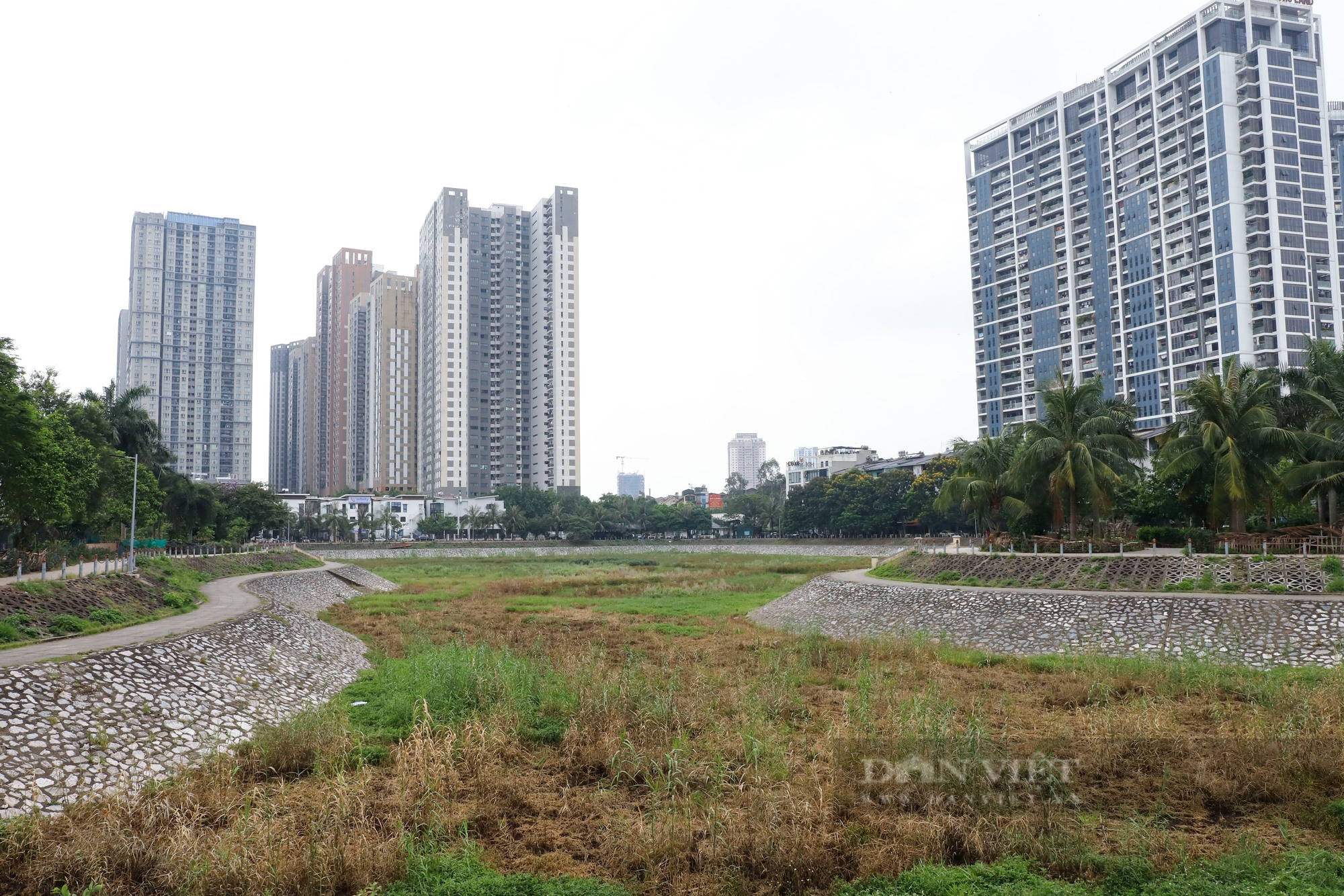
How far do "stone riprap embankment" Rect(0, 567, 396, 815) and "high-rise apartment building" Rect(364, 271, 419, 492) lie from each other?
140641 mm

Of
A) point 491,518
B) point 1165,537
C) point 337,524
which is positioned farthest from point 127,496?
point 491,518

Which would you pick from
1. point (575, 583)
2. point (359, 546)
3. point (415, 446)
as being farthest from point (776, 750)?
point (415, 446)

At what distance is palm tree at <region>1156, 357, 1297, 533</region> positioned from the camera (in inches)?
1211

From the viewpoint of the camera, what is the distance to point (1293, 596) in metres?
22.3

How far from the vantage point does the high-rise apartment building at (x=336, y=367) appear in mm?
170875

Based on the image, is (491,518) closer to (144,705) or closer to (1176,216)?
(1176,216)

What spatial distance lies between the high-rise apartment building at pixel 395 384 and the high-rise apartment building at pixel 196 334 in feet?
91.3

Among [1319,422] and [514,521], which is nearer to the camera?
[1319,422]

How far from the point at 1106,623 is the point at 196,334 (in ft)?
569

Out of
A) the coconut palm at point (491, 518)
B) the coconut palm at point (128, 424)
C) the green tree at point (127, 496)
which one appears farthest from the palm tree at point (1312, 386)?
the coconut palm at point (491, 518)

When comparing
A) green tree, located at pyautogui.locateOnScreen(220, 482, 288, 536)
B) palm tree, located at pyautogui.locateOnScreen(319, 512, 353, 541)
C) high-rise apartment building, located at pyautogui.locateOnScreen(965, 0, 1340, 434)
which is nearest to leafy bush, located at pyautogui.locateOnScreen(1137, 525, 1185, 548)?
high-rise apartment building, located at pyautogui.locateOnScreen(965, 0, 1340, 434)

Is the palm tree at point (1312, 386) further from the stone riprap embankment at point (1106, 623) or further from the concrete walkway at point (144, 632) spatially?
the concrete walkway at point (144, 632)

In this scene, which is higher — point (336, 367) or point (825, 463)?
point (336, 367)

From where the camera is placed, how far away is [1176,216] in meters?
91.6
